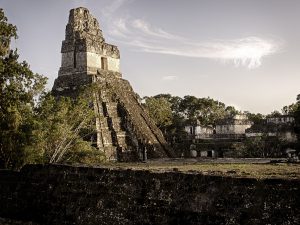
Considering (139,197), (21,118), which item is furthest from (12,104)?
(139,197)

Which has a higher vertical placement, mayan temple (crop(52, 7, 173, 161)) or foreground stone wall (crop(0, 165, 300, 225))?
mayan temple (crop(52, 7, 173, 161))

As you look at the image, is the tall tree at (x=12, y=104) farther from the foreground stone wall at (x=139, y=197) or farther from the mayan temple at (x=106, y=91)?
the mayan temple at (x=106, y=91)

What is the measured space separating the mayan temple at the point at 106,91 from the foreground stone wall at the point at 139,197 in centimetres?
1072

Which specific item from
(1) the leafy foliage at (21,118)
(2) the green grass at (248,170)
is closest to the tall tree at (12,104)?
A: (1) the leafy foliage at (21,118)

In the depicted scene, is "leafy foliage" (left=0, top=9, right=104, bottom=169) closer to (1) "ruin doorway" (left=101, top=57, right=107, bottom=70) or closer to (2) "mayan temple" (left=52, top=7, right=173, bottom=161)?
(2) "mayan temple" (left=52, top=7, right=173, bottom=161)

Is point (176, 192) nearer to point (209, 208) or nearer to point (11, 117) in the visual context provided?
point (209, 208)

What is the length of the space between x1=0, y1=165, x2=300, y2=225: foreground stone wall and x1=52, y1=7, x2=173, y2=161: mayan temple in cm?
1072

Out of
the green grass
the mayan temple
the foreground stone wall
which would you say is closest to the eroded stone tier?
the mayan temple

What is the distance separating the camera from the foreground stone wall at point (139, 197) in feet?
16.4

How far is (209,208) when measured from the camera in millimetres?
5547

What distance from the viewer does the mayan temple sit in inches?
822

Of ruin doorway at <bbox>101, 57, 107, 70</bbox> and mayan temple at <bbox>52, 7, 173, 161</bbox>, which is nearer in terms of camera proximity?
mayan temple at <bbox>52, 7, 173, 161</bbox>

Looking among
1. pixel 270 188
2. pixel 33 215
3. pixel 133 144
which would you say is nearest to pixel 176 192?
pixel 270 188

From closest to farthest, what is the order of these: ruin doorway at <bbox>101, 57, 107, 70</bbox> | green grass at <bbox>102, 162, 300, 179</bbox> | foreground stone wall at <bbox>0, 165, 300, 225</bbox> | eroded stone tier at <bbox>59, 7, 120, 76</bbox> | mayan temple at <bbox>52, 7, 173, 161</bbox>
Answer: foreground stone wall at <bbox>0, 165, 300, 225</bbox> < green grass at <bbox>102, 162, 300, 179</bbox> < mayan temple at <bbox>52, 7, 173, 161</bbox> < eroded stone tier at <bbox>59, 7, 120, 76</bbox> < ruin doorway at <bbox>101, 57, 107, 70</bbox>
